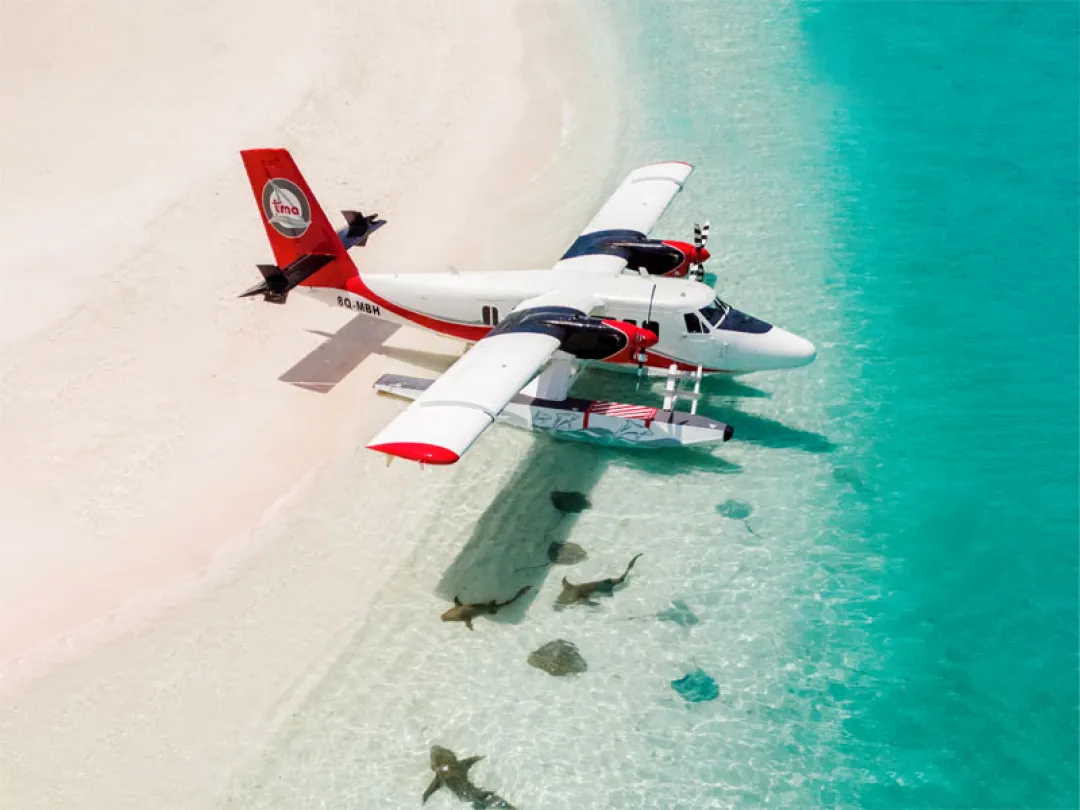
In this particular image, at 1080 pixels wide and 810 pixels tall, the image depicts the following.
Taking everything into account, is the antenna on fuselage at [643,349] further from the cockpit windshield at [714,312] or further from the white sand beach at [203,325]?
the white sand beach at [203,325]

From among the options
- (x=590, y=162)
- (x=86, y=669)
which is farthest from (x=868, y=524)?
(x=590, y=162)

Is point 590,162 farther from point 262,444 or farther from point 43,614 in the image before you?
point 43,614

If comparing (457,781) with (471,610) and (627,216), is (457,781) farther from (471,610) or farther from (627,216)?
(627,216)

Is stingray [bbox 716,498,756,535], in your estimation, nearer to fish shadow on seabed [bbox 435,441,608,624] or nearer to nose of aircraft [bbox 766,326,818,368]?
fish shadow on seabed [bbox 435,441,608,624]

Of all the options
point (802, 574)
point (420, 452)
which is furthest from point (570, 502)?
point (802, 574)

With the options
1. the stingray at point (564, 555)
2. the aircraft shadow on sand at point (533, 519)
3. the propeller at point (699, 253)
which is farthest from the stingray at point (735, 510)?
the propeller at point (699, 253)

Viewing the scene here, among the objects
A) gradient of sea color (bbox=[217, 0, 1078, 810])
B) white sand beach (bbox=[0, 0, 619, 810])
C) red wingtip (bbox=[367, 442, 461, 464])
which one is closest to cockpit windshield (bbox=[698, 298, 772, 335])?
gradient of sea color (bbox=[217, 0, 1078, 810])
